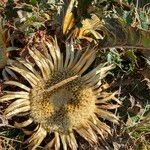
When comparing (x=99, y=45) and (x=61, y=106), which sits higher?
(x=99, y=45)

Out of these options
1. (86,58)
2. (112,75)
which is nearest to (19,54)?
(86,58)

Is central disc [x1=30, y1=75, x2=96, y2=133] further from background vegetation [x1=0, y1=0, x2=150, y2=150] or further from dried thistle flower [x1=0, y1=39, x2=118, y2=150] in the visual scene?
background vegetation [x1=0, y1=0, x2=150, y2=150]

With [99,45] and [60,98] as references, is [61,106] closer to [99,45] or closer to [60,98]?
[60,98]

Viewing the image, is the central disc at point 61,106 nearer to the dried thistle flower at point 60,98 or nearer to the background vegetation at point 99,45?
the dried thistle flower at point 60,98

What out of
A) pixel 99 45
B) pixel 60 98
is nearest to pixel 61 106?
pixel 60 98

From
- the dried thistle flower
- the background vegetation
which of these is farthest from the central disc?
the background vegetation

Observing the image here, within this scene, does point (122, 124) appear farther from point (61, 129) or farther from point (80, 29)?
point (80, 29)
